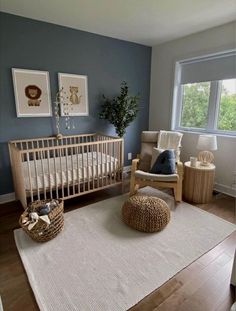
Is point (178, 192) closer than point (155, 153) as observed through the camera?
Yes

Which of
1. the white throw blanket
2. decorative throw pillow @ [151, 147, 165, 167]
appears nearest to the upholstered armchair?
the white throw blanket

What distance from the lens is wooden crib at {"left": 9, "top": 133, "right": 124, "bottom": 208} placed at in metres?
2.34

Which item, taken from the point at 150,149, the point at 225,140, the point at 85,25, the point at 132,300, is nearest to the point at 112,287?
the point at 132,300

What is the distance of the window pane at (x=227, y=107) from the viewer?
2.98 metres

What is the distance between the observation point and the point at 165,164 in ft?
9.32

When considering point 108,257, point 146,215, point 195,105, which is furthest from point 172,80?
point 108,257

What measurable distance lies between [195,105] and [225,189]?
1.49 metres

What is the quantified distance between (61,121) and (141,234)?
2065 mm

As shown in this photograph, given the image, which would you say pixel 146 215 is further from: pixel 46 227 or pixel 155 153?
pixel 155 153

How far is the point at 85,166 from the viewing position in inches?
107

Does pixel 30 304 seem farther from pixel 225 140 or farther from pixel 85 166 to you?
pixel 225 140

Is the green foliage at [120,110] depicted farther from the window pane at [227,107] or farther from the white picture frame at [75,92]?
the window pane at [227,107]

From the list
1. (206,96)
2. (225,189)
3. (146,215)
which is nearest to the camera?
(146,215)

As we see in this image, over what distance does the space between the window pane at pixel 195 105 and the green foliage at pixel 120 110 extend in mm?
959
